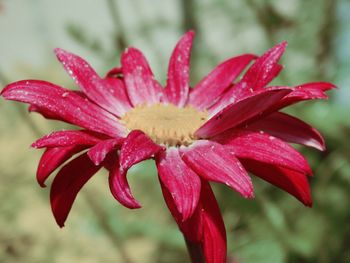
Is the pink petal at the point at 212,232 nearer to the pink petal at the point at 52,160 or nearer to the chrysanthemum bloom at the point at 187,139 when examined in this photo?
the chrysanthemum bloom at the point at 187,139

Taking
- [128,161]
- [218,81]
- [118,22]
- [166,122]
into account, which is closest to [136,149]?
Result: [128,161]

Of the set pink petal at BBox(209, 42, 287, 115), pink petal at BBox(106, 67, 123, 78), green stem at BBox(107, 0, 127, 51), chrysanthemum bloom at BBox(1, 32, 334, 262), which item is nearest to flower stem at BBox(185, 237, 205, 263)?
chrysanthemum bloom at BBox(1, 32, 334, 262)

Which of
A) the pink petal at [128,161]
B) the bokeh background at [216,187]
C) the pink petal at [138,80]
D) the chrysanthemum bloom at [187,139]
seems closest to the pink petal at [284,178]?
the chrysanthemum bloom at [187,139]

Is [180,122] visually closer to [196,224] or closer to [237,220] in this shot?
[196,224]

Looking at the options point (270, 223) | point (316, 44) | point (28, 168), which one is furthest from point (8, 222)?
point (316, 44)

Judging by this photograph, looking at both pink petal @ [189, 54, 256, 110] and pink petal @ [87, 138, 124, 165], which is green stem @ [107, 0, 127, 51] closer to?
pink petal @ [189, 54, 256, 110]

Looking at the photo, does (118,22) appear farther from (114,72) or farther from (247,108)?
(247,108)

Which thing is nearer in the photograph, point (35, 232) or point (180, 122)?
point (180, 122)
